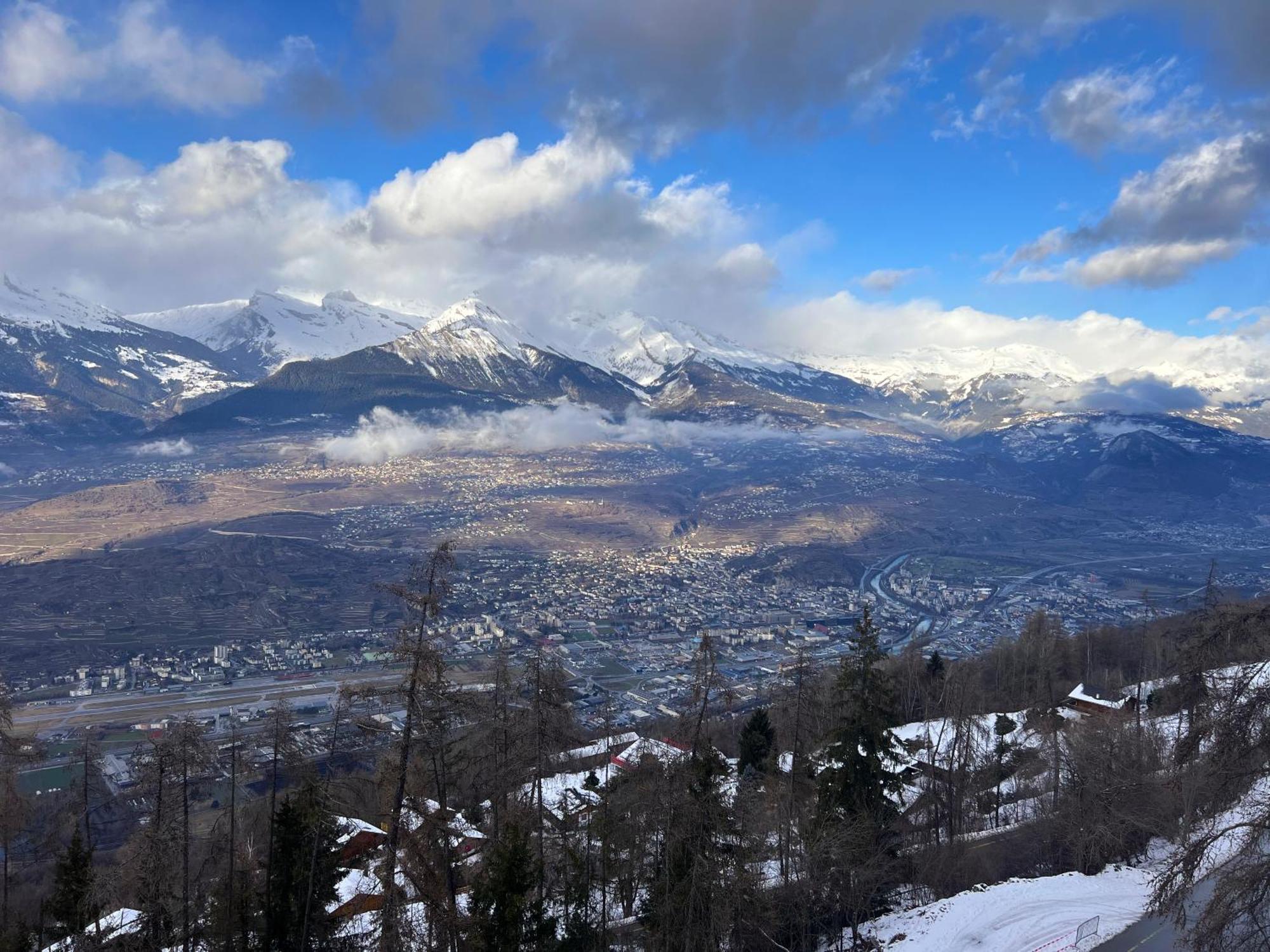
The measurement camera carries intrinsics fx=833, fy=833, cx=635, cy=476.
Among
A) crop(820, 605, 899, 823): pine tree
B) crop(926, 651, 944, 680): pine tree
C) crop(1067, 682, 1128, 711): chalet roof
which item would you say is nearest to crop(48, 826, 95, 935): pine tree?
crop(820, 605, 899, 823): pine tree

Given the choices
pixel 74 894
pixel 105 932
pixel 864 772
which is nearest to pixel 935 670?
pixel 864 772

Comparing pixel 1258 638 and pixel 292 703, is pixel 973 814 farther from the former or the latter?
pixel 292 703

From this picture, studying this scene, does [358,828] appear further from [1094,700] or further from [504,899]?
[1094,700]

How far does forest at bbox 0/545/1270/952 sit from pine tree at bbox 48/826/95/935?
0.04m

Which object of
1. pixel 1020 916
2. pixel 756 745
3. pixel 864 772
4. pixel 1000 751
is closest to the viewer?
→ pixel 1020 916

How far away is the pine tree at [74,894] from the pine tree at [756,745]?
19.6m

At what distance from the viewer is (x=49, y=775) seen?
38.7 metres

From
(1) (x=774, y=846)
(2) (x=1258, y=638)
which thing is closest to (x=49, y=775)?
(1) (x=774, y=846)

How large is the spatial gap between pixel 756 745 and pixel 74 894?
2148 centimetres

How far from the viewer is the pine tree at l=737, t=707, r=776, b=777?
30.0 meters

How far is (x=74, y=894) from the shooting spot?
15227 mm

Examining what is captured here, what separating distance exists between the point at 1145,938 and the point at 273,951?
16723mm

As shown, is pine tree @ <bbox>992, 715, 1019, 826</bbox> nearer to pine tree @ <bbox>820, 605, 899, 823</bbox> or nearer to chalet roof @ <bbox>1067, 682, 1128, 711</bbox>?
chalet roof @ <bbox>1067, 682, 1128, 711</bbox>

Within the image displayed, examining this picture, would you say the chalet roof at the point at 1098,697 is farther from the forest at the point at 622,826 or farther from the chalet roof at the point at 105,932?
the chalet roof at the point at 105,932
